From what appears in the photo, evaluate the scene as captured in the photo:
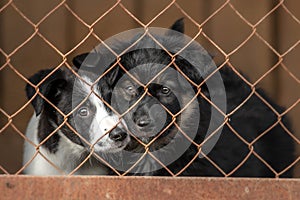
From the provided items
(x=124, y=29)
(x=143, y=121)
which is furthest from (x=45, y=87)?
(x=124, y=29)

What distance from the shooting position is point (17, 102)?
→ 16.8 feet

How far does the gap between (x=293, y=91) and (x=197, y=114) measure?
1.95 m

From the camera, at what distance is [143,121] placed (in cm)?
302

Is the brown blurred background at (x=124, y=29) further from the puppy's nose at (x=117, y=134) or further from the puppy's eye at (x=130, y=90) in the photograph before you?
→ the puppy's nose at (x=117, y=134)

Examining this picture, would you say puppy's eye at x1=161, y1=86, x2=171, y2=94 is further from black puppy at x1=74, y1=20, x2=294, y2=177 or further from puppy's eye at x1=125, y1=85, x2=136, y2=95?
puppy's eye at x1=125, y1=85, x2=136, y2=95

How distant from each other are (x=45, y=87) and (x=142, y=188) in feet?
3.68

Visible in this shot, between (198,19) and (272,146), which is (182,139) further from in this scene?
(198,19)

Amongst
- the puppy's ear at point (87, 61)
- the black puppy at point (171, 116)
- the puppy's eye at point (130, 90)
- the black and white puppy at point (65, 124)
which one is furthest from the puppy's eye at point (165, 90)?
the puppy's ear at point (87, 61)

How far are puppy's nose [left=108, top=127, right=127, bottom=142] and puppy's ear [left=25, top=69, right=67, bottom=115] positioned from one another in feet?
1.52

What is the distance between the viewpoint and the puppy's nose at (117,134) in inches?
120

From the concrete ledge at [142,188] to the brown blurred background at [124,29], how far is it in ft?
8.80

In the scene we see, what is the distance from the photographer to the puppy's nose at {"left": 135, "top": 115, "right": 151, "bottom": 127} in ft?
9.90

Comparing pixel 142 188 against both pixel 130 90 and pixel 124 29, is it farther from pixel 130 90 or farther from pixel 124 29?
pixel 124 29

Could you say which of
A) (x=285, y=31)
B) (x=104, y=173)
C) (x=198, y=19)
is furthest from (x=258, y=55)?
(x=104, y=173)
